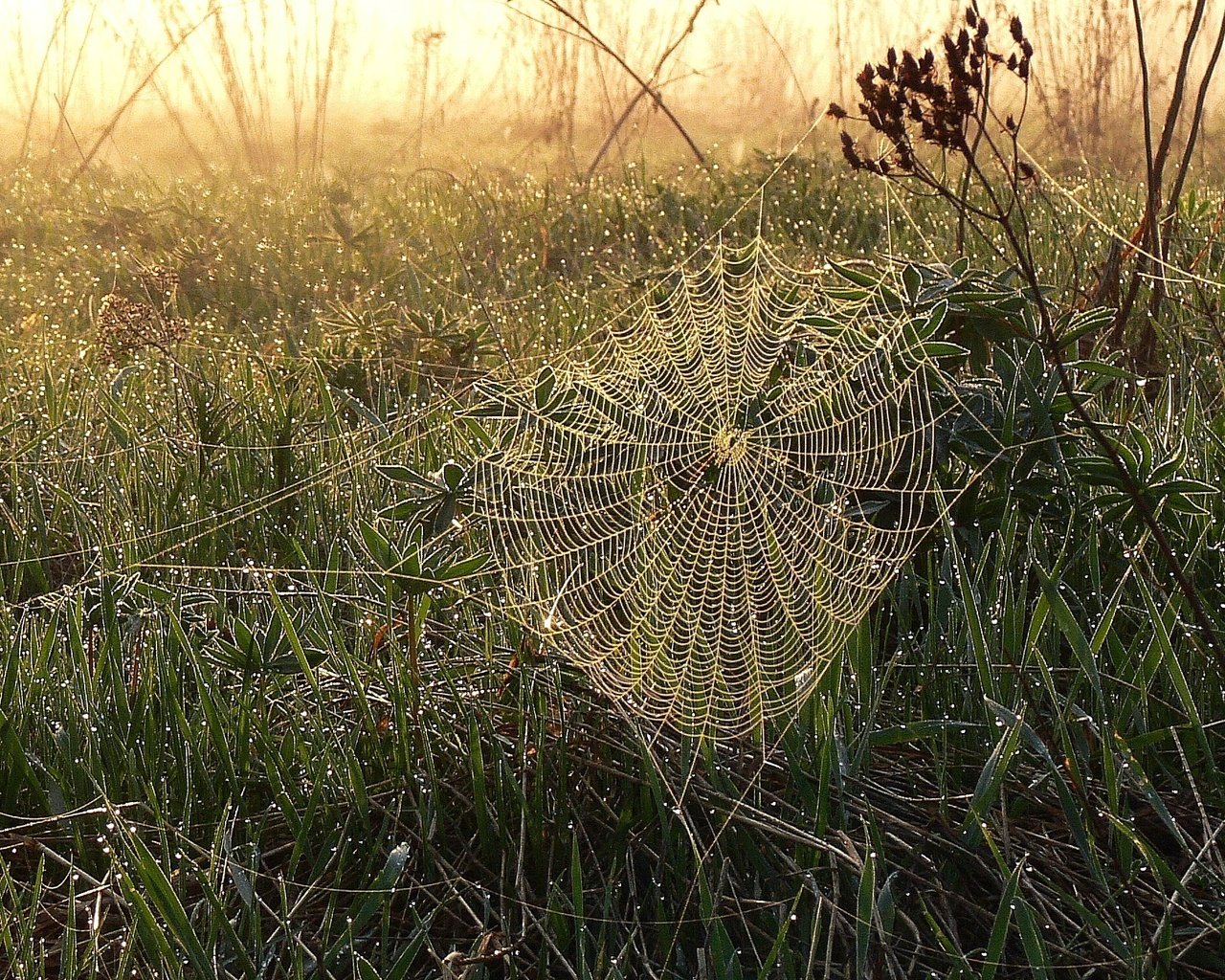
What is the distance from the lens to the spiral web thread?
2084mm

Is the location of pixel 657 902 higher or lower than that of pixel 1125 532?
lower

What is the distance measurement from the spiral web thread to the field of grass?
13cm

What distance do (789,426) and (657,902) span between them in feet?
3.16

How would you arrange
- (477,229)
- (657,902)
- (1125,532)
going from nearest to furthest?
(657,902), (1125,532), (477,229)

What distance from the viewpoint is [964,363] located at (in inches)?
103

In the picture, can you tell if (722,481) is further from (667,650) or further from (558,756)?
(558,756)

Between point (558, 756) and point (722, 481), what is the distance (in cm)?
71

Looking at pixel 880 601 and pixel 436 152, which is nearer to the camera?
pixel 880 601

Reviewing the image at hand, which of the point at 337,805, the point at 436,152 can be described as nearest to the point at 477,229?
the point at 436,152

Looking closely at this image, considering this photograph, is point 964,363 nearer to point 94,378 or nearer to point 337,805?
point 337,805

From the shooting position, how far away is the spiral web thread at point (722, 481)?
2.08m

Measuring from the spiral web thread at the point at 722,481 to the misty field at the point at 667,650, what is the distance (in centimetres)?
1

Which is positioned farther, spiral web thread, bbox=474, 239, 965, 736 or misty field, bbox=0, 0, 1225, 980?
spiral web thread, bbox=474, 239, 965, 736

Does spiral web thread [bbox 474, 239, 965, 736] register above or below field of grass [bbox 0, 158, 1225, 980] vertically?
above
